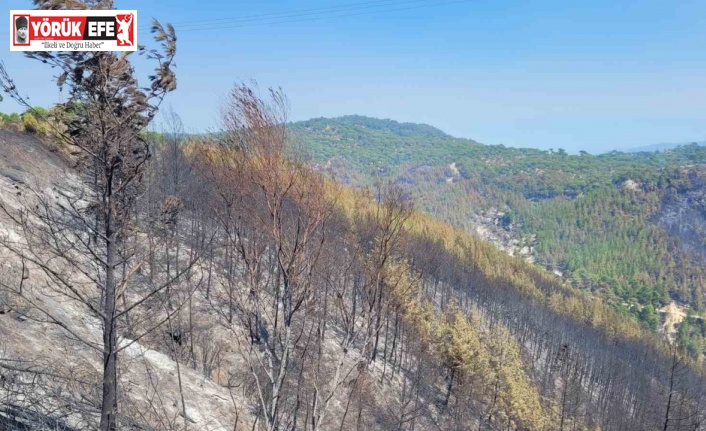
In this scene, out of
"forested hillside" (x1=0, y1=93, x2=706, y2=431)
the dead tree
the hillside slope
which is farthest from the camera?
the hillside slope

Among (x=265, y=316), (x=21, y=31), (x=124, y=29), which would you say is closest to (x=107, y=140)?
(x=124, y=29)

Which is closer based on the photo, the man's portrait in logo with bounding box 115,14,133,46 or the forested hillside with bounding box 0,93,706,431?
the man's portrait in logo with bounding box 115,14,133,46

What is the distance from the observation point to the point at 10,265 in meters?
15.2

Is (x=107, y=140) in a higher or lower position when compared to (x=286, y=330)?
higher

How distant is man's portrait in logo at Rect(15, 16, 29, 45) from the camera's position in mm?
5895

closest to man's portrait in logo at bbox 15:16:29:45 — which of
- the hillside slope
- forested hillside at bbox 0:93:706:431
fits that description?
forested hillside at bbox 0:93:706:431

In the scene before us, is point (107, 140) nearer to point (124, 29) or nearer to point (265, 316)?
point (124, 29)

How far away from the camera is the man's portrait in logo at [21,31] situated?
232 inches

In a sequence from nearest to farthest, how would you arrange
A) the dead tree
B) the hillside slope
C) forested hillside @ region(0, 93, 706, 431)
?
1. the dead tree
2. forested hillside @ region(0, 93, 706, 431)
3. the hillside slope

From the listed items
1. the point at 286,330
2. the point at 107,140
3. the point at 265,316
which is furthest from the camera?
the point at 265,316

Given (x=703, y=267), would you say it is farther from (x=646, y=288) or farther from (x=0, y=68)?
(x=0, y=68)

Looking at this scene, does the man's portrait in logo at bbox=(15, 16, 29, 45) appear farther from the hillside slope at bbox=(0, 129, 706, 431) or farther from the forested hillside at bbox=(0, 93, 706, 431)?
the hillside slope at bbox=(0, 129, 706, 431)

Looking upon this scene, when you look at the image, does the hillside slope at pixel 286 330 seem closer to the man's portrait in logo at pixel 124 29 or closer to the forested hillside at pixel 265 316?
the forested hillside at pixel 265 316

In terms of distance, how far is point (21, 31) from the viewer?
6.05m
